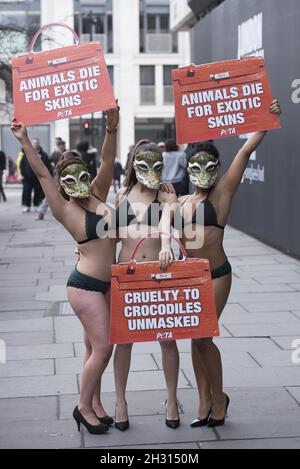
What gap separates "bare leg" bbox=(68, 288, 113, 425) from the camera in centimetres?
543

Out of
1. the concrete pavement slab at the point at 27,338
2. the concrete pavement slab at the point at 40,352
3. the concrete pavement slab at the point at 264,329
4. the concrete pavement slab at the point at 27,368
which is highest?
the concrete pavement slab at the point at 264,329

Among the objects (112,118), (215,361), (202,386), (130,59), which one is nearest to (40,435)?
(202,386)

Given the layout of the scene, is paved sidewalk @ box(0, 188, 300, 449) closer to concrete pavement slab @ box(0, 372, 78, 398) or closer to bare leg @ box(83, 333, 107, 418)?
concrete pavement slab @ box(0, 372, 78, 398)

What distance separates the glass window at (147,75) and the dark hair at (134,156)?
47.2 metres

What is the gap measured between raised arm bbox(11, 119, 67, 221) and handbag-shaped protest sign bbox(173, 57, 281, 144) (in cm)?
80

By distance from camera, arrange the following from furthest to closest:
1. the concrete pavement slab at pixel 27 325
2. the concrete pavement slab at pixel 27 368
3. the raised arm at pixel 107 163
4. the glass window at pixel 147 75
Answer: the glass window at pixel 147 75 → the concrete pavement slab at pixel 27 325 → the concrete pavement slab at pixel 27 368 → the raised arm at pixel 107 163

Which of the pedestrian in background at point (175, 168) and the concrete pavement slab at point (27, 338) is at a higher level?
the pedestrian in background at point (175, 168)

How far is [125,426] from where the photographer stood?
5508 millimetres

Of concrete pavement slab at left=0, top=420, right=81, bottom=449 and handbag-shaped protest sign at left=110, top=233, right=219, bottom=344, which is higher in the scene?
handbag-shaped protest sign at left=110, top=233, right=219, bottom=344

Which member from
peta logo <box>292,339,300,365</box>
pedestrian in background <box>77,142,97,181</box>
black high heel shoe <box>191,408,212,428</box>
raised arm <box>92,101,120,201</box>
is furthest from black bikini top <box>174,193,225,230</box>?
pedestrian in background <box>77,142,97,181</box>

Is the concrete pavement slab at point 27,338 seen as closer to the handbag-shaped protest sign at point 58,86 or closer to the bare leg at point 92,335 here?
the bare leg at point 92,335

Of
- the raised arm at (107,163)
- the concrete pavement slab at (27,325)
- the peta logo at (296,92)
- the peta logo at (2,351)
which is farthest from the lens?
the peta logo at (296,92)

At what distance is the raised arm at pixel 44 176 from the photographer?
5.42 m

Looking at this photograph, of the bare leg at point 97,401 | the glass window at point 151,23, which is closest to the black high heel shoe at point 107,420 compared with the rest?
the bare leg at point 97,401
